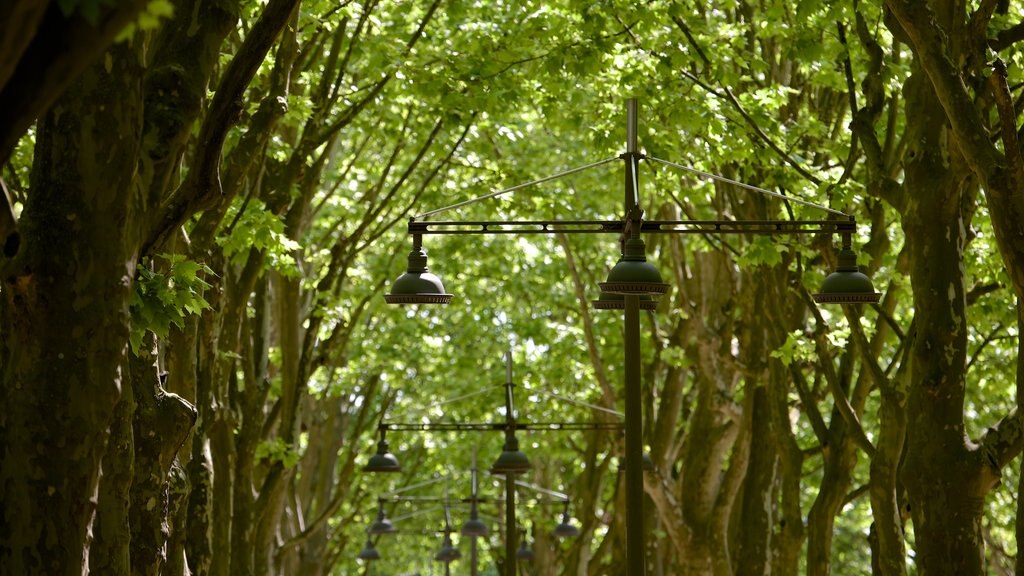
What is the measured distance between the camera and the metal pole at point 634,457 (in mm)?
9289

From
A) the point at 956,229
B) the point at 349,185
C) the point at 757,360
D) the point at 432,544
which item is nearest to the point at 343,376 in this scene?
the point at 349,185

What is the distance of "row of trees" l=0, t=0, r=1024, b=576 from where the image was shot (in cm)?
514

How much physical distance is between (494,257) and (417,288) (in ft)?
50.4

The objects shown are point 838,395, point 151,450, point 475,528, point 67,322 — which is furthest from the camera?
point 475,528

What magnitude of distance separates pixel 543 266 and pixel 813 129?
1102cm

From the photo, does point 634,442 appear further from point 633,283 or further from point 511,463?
point 511,463

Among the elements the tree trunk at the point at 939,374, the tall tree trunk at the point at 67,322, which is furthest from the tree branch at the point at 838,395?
the tall tree trunk at the point at 67,322

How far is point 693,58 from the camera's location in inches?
560

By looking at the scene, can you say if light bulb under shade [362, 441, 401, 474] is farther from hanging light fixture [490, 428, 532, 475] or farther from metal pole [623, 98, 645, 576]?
metal pole [623, 98, 645, 576]

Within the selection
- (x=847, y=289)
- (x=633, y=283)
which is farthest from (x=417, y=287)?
(x=847, y=289)

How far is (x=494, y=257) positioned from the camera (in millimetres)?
→ 25359

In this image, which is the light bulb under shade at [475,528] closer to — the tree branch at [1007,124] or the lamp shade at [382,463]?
the lamp shade at [382,463]

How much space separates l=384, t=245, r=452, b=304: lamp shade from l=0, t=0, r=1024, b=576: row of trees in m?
1.43

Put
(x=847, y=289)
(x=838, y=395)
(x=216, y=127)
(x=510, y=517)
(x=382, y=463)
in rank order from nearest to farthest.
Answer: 1. (x=216, y=127)
2. (x=847, y=289)
3. (x=838, y=395)
4. (x=382, y=463)
5. (x=510, y=517)
